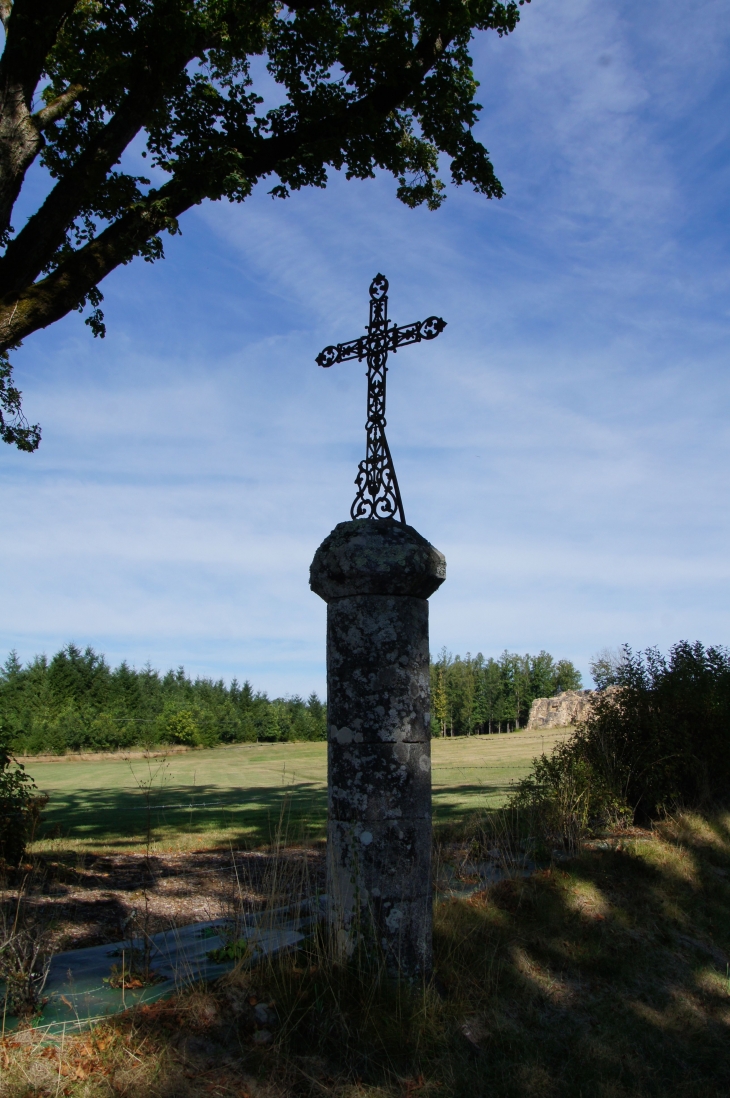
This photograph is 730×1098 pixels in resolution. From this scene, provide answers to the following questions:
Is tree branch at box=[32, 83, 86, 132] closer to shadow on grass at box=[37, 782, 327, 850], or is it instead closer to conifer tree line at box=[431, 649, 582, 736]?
shadow on grass at box=[37, 782, 327, 850]

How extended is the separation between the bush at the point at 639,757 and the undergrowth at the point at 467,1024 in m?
1.92

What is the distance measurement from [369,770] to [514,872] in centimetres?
304

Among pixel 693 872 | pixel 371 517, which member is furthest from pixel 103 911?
pixel 693 872

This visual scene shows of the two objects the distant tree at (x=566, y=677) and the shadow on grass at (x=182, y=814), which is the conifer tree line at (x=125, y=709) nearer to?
the shadow on grass at (x=182, y=814)

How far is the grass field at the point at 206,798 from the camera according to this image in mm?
10711

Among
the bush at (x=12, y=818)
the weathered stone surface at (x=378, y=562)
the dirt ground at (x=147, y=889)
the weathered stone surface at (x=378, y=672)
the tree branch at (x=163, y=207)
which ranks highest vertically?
the tree branch at (x=163, y=207)

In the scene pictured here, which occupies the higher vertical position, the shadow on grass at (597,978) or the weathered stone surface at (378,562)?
the weathered stone surface at (378,562)

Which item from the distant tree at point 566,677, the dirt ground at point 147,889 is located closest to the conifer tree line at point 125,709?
the dirt ground at point 147,889

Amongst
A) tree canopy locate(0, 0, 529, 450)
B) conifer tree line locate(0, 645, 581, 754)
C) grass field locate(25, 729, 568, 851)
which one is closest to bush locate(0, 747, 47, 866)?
grass field locate(25, 729, 568, 851)

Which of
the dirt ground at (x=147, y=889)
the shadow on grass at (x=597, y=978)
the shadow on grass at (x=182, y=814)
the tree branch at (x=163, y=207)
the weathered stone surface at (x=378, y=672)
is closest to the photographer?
the shadow on grass at (x=597, y=978)

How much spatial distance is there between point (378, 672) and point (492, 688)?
72.0m

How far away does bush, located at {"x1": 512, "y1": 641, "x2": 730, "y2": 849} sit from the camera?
850 cm

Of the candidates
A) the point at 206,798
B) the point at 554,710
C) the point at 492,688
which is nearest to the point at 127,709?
the point at 206,798

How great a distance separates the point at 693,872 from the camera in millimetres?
7297
